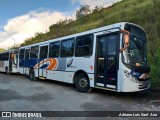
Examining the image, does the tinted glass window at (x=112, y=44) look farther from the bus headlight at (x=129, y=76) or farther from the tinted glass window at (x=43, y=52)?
the tinted glass window at (x=43, y=52)

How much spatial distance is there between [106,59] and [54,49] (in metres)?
5.17

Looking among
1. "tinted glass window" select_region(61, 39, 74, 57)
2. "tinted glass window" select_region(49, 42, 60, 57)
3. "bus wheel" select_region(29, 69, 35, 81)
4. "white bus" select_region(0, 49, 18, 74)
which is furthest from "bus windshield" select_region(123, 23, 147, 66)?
"white bus" select_region(0, 49, 18, 74)

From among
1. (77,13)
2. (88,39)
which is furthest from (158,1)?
(77,13)

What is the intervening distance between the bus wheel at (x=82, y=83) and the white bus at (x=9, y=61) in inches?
476

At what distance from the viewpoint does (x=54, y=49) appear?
12914 millimetres

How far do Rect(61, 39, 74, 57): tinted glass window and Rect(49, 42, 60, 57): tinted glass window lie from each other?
64 cm

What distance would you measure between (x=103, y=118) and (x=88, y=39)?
4.75 m

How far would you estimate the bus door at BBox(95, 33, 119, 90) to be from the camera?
814 cm

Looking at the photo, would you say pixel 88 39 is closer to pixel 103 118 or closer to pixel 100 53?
pixel 100 53

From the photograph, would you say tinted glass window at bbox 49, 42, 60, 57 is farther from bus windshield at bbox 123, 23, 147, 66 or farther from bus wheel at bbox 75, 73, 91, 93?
bus windshield at bbox 123, 23, 147, 66

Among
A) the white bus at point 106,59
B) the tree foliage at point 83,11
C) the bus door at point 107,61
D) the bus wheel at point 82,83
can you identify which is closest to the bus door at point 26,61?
the white bus at point 106,59

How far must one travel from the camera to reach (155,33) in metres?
15.1

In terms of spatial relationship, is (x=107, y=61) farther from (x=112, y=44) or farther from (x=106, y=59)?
(x=112, y=44)

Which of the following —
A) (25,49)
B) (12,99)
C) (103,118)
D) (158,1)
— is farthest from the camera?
(158,1)
